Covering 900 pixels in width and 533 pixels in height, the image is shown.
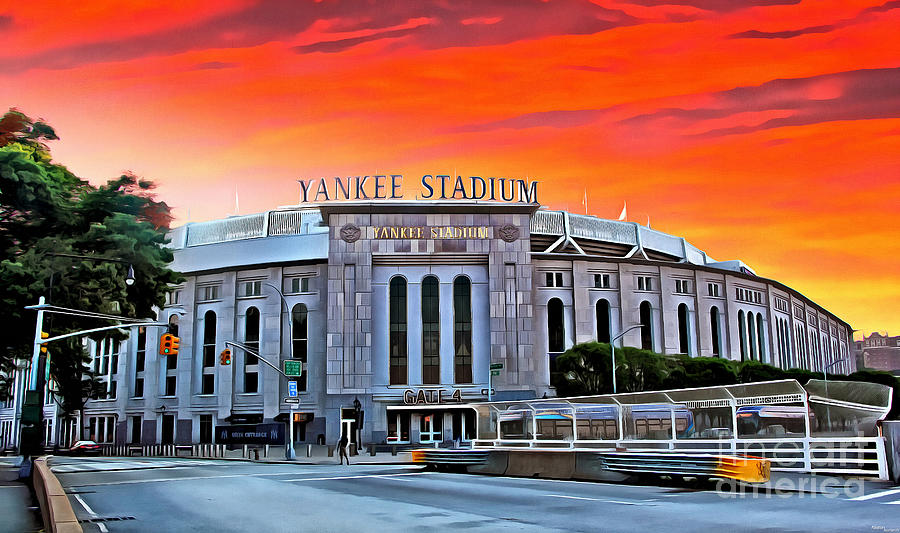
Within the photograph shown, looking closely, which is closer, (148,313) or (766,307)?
(148,313)

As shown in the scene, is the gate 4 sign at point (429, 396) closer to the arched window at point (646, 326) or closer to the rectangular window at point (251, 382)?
the rectangular window at point (251, 382)

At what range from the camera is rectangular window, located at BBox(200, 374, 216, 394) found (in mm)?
83312

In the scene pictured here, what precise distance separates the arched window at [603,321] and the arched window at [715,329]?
12972 mm

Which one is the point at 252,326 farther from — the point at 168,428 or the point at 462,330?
the point at 462,330

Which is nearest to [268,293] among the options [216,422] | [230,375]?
[230,375]

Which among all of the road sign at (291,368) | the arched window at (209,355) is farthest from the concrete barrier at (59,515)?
the arched window at (209,355)

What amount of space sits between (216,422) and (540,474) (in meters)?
58.9

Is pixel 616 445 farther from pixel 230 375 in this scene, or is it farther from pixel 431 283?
pixel 230 375

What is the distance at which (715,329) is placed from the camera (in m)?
88.4

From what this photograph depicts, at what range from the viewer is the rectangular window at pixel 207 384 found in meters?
83.3

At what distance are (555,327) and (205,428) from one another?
36.9 m

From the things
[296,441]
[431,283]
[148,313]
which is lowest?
[296,441]

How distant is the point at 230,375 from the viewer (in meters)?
81.0

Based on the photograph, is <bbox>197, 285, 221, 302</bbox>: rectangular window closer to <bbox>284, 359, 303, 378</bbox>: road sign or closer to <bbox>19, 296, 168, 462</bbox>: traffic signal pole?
<bbox>284, 359, 303, 378</bbox>: road sign
